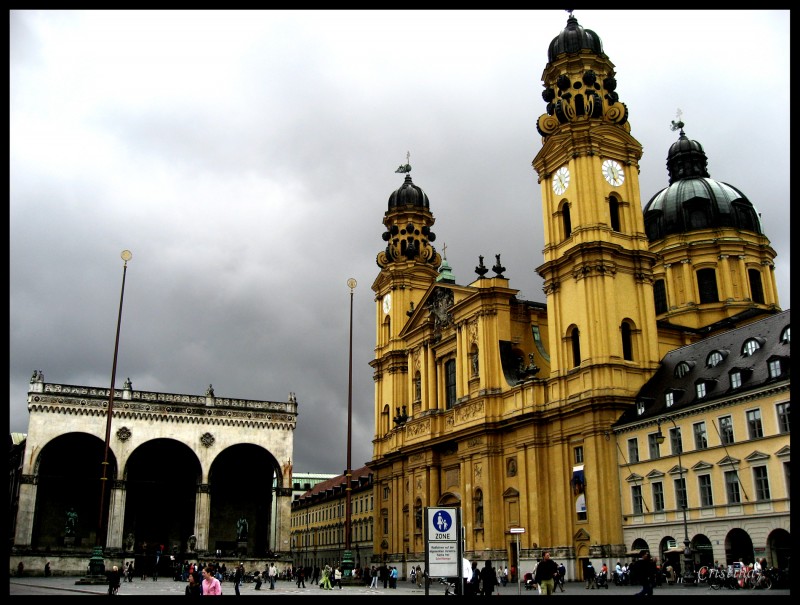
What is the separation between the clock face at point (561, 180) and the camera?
5353 centimetres

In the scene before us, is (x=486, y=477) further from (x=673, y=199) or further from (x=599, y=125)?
(x=673, y=199)

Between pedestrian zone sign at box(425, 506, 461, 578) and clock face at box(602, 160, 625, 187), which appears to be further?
clock face at box(602, 160, 625, 187)

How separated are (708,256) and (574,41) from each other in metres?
22.0

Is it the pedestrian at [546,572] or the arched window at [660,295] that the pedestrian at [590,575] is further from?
the arched window at [660,295]

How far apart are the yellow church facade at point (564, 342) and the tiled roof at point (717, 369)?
1.31 m

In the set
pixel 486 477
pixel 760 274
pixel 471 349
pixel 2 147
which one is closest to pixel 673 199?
pixel 760 274

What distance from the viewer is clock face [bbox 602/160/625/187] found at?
52719mm

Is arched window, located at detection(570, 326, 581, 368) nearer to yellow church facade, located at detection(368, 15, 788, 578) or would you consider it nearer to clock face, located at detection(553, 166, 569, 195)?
yellow church facade, located at detection(368, 15, 788, 578)

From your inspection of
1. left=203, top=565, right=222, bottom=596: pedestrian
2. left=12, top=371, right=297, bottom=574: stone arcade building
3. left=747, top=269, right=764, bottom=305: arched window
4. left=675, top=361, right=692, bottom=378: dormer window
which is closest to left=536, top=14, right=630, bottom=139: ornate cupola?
left=675, top=361, right=692, bottom=378: dormer window

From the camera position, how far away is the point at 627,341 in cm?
4975

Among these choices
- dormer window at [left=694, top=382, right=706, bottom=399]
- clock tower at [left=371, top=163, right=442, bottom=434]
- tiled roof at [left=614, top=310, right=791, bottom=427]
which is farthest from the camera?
clock tower at [left=371, top=163, right=442, bottom=434]

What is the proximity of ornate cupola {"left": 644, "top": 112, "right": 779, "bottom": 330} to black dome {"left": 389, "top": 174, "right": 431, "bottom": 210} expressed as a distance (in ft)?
68.4

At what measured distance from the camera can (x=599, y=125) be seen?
52.8 metres

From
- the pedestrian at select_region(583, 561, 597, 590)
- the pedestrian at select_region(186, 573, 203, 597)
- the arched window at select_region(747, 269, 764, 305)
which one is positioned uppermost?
the arched window at select_region(747, 269, 764, 305)
